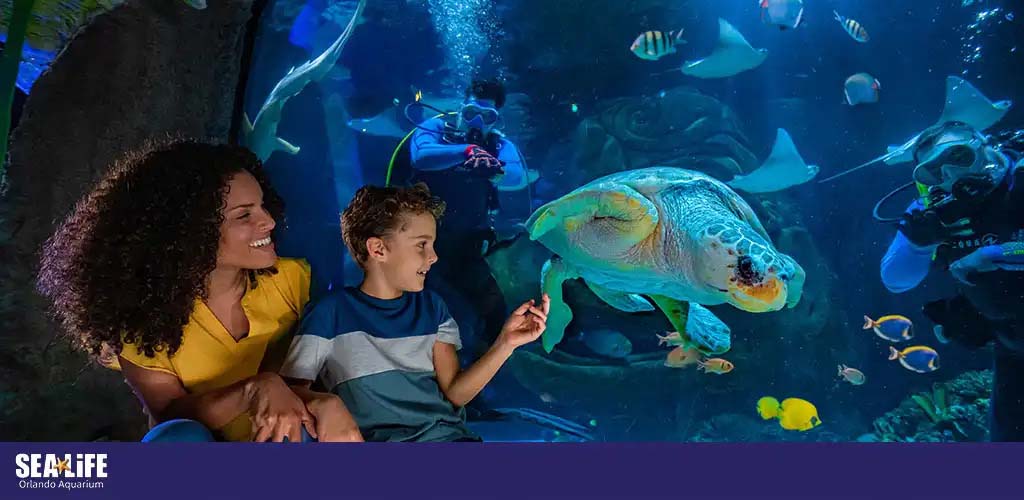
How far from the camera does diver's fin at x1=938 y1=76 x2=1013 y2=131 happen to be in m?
2.21

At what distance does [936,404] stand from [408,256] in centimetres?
244

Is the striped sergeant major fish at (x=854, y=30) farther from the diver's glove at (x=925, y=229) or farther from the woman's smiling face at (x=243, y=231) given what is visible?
the woman's smiling face at (x=243, y=231)

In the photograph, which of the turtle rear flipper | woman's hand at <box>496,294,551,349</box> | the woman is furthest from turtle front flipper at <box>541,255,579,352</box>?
the woman

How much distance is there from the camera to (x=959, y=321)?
224 centimetres

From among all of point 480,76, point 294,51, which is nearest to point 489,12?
point 480,76

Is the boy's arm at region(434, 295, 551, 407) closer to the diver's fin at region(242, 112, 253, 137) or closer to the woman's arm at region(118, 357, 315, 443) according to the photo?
the woman's arm at region(118, 357, 315, 443)

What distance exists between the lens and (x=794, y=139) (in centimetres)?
237

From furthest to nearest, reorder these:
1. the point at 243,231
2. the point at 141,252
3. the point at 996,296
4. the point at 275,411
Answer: the point at 996,296 < the point at 243,231 < the point at 141,252 < the point at 275,411

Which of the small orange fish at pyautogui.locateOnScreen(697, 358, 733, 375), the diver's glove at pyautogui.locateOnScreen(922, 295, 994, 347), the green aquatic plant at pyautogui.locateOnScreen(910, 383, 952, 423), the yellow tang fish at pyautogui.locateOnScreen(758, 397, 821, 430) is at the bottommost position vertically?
the yellow tang fish at pyautogui.locateOnScreen(758, 397, 821, 430)

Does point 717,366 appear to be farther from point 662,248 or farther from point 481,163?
point 481,163

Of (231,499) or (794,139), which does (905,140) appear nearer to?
(794,139)

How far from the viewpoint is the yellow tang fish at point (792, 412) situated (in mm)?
2361

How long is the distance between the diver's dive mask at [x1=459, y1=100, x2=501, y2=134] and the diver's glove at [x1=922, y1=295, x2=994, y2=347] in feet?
7.10

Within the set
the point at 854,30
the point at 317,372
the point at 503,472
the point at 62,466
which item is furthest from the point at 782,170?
the point at 62,466
